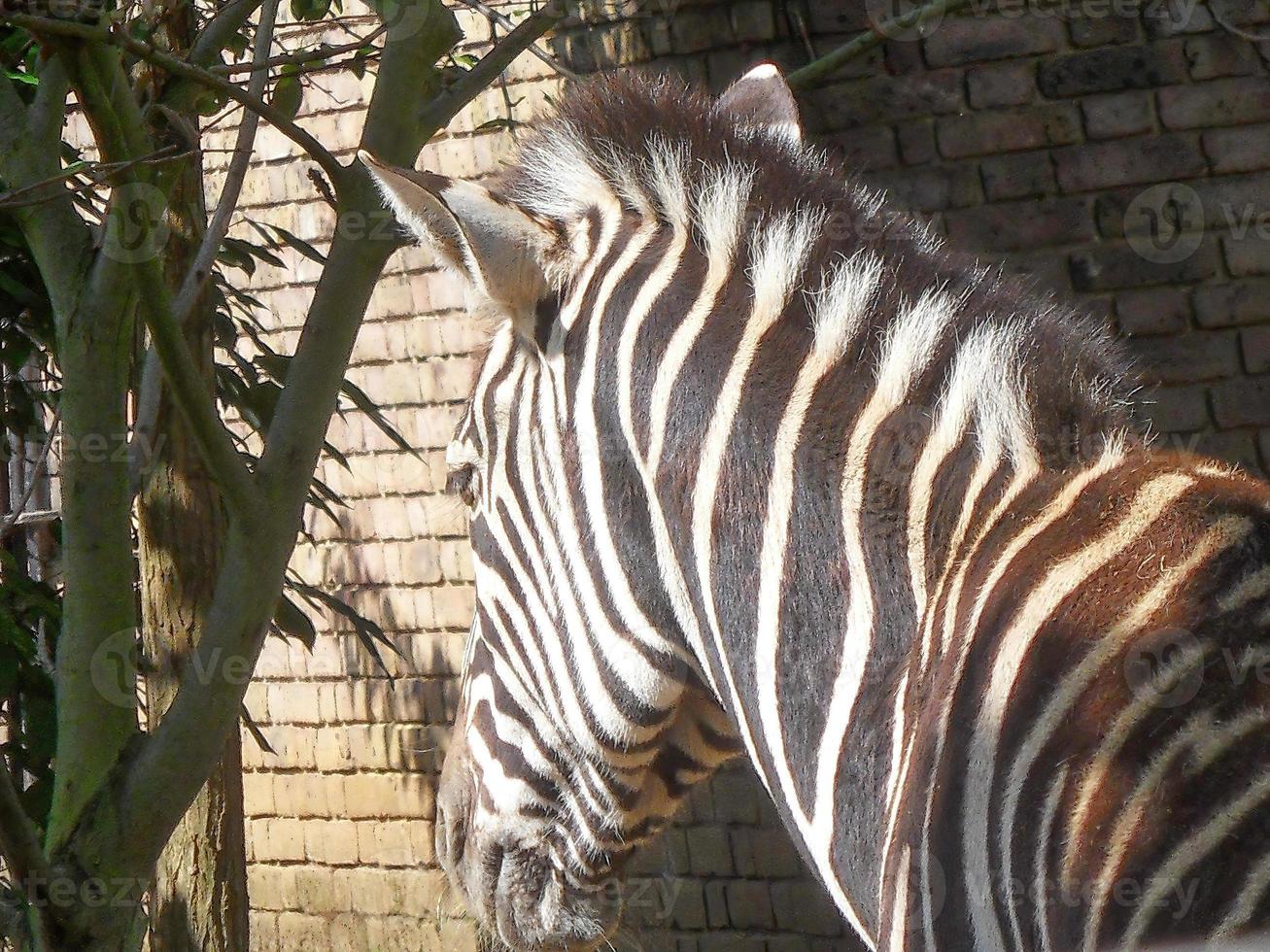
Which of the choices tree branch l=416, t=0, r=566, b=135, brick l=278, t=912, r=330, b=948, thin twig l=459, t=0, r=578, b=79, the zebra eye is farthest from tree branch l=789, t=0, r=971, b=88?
brick l=278, t=912, r=330, b=948

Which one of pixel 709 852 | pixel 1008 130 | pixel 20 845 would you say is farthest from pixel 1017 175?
pixel 20 845

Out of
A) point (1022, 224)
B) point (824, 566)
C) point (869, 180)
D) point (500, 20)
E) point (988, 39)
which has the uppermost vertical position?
point (988, 39)

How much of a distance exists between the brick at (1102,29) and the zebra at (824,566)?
2.41 m

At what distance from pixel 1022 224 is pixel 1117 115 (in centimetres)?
44

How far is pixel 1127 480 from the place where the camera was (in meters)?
1.25

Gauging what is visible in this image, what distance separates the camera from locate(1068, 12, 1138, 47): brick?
3.93 metres

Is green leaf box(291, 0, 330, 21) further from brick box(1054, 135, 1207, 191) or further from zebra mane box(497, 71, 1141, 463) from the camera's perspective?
brick box(1054, 135, 1207, 191)

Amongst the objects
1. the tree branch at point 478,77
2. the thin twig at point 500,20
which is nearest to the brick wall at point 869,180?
the thin twig at point 500,20

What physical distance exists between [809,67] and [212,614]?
6.96ft

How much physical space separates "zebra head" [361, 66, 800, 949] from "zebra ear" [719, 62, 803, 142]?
113 mm

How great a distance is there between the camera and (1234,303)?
3.87 m

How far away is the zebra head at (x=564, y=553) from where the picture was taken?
5.36 feet

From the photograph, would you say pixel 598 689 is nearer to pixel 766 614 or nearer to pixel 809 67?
pixel 766 614

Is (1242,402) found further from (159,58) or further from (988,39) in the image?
(159,58)
